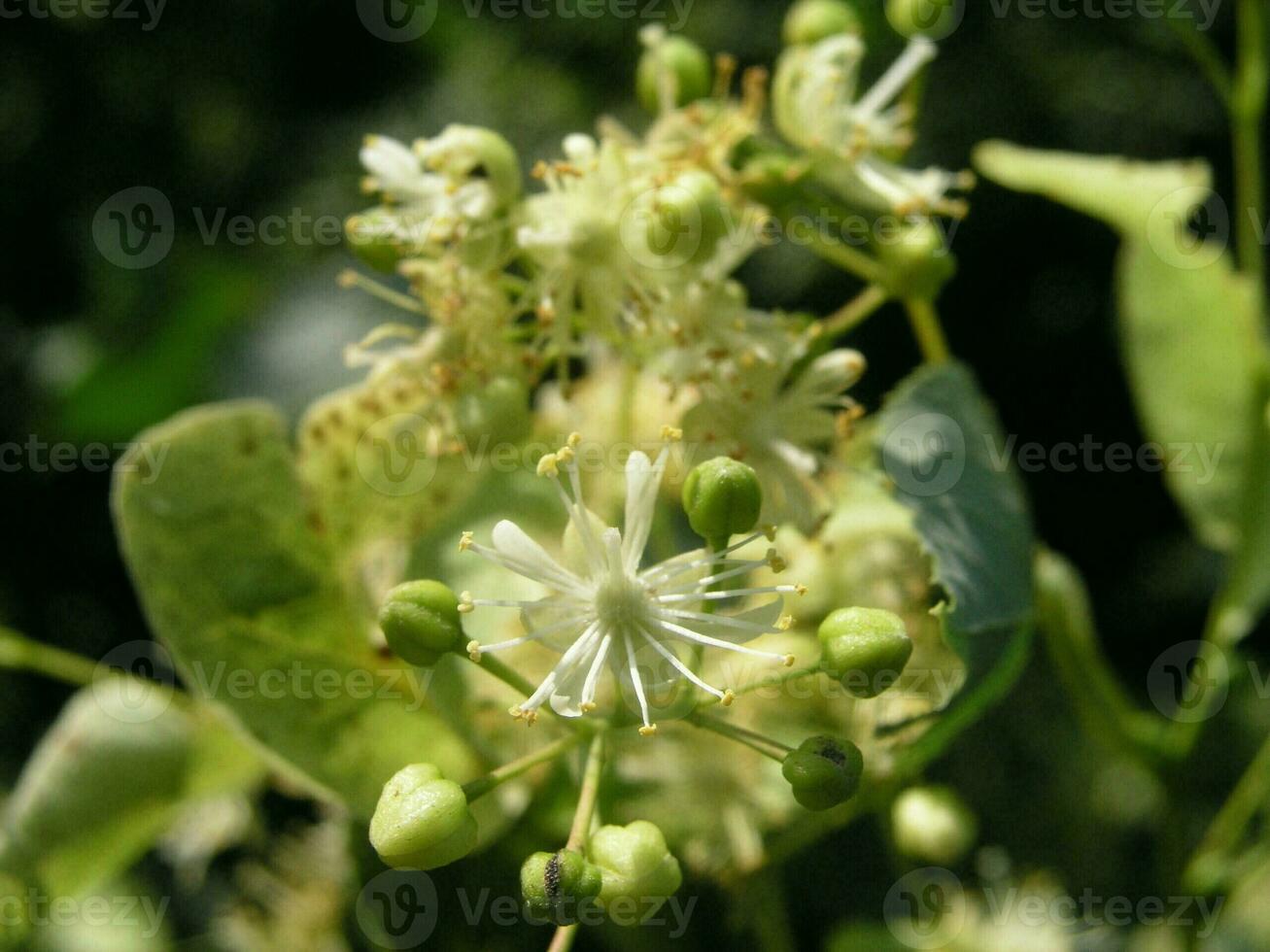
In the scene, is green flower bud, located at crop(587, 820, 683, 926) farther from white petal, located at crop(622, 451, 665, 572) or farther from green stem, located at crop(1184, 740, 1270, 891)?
green stem, located at crop(1184, 740, 1270, 891)

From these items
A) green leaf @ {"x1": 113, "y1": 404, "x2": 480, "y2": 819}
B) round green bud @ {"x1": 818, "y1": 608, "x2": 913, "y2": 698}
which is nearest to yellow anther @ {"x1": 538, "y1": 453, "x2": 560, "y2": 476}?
round green bud @ {"x1": 818, "y1": 608, "x2": 913, "y2": 698}

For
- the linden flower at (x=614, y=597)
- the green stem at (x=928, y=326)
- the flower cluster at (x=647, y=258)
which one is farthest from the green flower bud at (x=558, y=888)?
the green stem at (x=928, y=326)

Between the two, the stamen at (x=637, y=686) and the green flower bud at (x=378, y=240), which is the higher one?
the green flower bud at (x=378, y=240)

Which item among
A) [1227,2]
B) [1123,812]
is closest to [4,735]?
[1123,812]

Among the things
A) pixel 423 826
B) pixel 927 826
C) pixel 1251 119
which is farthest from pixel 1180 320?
pixel 423 826

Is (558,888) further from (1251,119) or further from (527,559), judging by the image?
(1251,119)

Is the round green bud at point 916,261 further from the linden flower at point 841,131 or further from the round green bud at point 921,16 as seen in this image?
the round green bud at point 921,16

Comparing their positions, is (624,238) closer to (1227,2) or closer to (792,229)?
(792,229)
